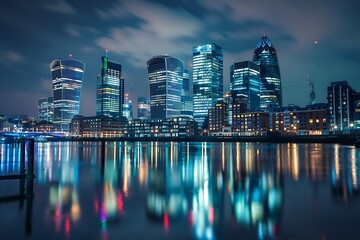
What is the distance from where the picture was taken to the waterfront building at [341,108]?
6998 inches

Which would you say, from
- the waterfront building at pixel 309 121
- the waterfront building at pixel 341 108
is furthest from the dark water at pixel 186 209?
the waterfront building at pixel 309 121

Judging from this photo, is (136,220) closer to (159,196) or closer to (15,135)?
(159,196)

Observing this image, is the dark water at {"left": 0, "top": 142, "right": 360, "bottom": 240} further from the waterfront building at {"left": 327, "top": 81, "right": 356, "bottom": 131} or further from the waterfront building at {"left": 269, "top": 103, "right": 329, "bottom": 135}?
the waterfront building at {"left": 269, "top": 103, "right": 329, "bottom": 135}

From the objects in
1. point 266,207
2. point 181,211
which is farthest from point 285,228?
point 181,211

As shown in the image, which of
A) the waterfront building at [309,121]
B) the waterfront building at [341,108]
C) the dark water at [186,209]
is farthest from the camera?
the waterfront building at [309,121]

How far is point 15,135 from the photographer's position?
574ft

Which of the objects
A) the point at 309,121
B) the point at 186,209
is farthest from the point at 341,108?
the point at 186,209

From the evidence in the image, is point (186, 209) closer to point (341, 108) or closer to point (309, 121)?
point (341, 108)

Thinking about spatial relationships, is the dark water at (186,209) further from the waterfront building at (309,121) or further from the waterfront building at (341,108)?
the waterfront building at (309,121)

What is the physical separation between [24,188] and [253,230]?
15748mm

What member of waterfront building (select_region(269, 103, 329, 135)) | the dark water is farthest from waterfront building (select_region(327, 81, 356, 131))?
the dark water

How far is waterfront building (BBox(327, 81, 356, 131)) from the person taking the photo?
583 ft

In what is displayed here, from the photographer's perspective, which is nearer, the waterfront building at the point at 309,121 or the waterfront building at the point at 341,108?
the waterfront building at the point at 341,108

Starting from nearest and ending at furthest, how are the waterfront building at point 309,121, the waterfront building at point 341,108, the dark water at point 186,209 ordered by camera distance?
the dark water at point 186,209
the waterfront building at point 341,108
the waterfront building at point 309,121
